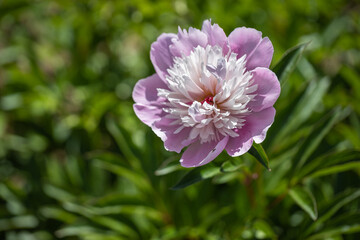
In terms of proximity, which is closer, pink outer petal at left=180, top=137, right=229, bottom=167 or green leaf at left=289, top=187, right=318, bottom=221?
pink outer petal at left=180, top=137, right=229, bottom=167

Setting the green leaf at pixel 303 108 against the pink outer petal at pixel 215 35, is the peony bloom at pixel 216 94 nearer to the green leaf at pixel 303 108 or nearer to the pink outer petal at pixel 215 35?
the pink outer petal at pixel 215 35

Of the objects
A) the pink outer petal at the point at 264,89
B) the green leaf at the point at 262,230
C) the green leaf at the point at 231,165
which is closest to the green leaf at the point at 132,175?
the green leaf at the point at 262,230

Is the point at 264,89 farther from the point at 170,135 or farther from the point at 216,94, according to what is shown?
the point at 170,135

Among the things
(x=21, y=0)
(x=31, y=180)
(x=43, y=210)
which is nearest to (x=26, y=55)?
(x=21, y=0)

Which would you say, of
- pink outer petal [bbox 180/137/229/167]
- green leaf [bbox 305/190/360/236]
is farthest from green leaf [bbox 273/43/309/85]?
green leaf [bbox 305/190/360/236]

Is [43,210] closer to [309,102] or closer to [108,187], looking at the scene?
[108,187]

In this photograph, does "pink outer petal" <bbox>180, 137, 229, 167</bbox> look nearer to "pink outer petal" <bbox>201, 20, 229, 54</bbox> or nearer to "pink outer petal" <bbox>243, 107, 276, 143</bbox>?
"pink outer petal" <bbox>243, 107, 276, 143</bbox>
